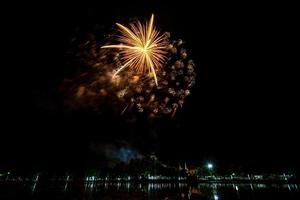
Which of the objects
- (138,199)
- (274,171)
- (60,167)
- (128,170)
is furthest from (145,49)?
(128,170)

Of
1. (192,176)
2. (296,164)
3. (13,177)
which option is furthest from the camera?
(13,177)

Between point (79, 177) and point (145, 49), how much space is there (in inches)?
5055

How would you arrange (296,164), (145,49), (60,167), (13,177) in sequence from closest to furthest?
(145,49) < (296,164) < (60,167) < (13,177)

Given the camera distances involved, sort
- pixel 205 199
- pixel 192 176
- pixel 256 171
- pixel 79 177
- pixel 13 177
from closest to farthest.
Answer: pixel 205 199, pixel 192 176, pixel 256 171, pixel 13 177, pixel 79 177

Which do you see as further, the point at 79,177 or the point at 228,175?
the point at 79,177

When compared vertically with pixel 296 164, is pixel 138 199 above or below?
below

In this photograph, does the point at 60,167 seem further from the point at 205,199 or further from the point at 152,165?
the point at 152,165

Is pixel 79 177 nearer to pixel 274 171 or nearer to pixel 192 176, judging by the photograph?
pixel 192 176

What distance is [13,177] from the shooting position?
117 meters

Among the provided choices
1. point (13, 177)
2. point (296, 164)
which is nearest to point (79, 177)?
point (13, 177)

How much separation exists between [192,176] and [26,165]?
69.8 metres

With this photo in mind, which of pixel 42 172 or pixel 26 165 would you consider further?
pixel 42 172

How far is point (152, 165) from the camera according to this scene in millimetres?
199375

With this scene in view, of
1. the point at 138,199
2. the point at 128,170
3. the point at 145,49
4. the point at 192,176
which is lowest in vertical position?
the point at 138,199
